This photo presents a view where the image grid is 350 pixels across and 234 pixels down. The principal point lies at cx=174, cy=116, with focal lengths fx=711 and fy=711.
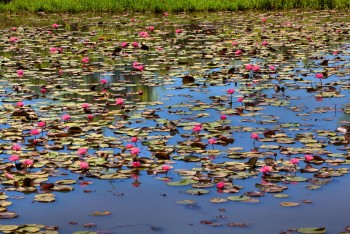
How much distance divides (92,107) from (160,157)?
1.77 metres

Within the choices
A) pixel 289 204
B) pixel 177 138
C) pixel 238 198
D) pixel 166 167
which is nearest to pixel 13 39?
pixel 177 138

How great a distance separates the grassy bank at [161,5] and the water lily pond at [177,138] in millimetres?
5100

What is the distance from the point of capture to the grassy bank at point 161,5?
15.7 meters

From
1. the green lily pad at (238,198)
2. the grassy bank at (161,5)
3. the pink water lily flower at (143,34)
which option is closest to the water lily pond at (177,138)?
the green lily pad at (238,198)

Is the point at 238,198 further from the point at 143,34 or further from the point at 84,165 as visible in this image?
the point at 143,34

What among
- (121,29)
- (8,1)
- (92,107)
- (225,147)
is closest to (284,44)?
(121,29)

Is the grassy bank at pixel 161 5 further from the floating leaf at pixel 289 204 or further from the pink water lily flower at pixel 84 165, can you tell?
the floating leaf at pixel 289 204

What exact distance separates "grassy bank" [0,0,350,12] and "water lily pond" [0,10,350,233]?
510 centimetres

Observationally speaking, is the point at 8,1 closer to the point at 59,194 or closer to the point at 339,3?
the point at 339,3

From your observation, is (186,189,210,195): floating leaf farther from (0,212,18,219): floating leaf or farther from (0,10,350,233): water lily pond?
(0,212,18,219): floating leaf

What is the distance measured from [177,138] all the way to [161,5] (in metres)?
10.8

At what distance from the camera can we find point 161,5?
53.0ft

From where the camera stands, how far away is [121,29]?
12.9m

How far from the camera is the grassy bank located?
1570 centimetres
